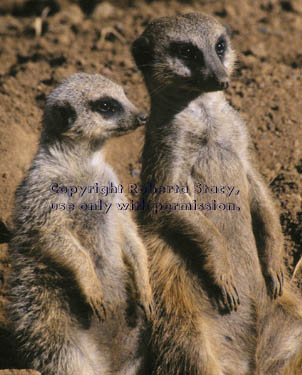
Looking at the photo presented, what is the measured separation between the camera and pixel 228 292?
12.3ft

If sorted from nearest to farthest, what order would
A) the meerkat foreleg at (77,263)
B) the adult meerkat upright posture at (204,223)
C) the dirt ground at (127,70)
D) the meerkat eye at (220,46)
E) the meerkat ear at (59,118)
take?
the meerkat foreleg at (77,263), the meerkat ear at (59,118), the adult meerkat upright posture at (204,223), the meerkat eye at (220,46), the dirt ground at (127,70)

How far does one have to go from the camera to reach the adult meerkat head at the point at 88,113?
3660 millimetres

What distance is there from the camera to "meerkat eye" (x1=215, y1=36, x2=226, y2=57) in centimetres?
391

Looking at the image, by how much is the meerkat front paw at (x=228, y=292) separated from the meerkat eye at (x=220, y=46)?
1.41m

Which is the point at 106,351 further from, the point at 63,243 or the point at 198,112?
the point at 198,112

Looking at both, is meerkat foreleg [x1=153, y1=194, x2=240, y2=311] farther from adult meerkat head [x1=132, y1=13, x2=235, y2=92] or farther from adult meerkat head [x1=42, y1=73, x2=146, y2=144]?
adult meerkat head [x1=132, y1=13, x2=235, y2=92]

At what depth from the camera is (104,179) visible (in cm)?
375

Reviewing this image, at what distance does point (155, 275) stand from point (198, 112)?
3.50ft

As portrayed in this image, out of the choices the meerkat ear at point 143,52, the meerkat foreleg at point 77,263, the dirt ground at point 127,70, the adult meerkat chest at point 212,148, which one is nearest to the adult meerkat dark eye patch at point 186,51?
the meerkat ear at point 143,52

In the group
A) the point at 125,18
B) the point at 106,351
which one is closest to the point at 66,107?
the point at 106,351

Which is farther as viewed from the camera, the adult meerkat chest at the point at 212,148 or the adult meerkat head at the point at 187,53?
the adult meerkat chest at the point at 212,148

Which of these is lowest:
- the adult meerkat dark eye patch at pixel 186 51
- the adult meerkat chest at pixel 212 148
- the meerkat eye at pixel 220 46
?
the adult meerkat chest at pixel 212 148

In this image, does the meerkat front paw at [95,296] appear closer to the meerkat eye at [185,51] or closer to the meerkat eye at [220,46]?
the meerkat eye at [185,51]

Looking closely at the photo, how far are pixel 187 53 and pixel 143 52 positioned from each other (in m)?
0.37
